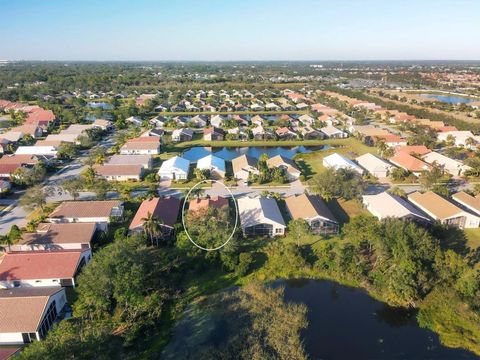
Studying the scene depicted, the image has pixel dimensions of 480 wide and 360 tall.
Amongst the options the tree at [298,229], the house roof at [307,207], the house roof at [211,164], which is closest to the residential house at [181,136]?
the house roof at [211,164]

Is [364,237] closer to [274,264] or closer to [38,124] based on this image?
[274,264]

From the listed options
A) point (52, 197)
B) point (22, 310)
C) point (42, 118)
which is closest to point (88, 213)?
point (52, 197)

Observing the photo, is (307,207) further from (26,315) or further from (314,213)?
(26,315)

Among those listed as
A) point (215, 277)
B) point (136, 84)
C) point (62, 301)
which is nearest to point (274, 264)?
point (215, 277)

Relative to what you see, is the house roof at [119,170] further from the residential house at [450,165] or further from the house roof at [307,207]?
the residential house at [450,165]

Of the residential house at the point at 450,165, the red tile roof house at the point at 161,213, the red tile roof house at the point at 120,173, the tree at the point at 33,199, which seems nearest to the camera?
the red tile roof house at the point at 161,213

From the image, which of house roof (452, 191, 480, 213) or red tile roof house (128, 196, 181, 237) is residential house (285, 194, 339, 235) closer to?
red tile roof house (128, 196, 181, 237)

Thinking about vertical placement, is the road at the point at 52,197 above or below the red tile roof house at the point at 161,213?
below
